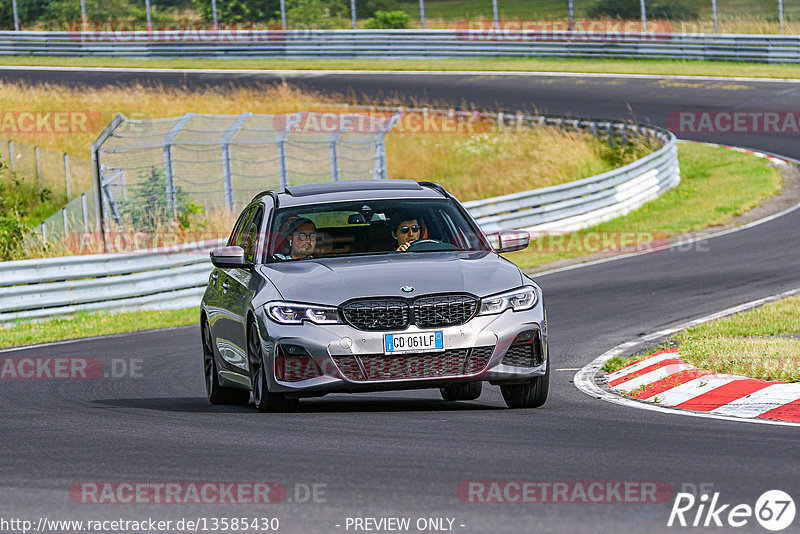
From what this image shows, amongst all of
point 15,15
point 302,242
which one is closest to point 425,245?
point 302,242

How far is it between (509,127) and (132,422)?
26.7 meters

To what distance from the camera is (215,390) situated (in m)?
10.5

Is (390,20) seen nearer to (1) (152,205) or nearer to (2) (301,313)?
(1) (152,205)

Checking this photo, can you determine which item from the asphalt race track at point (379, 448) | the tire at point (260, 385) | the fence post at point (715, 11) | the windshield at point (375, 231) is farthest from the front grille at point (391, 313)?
the fence post at point (715, 11)

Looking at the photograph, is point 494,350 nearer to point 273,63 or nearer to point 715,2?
point 715,2

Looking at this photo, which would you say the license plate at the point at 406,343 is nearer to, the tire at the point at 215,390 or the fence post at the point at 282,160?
the tire at the point at 215,390

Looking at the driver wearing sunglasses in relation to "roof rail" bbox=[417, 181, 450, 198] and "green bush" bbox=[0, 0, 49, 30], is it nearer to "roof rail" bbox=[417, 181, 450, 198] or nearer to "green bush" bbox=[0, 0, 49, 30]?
"roof rail" bbox=[417, 181, 450, 198]

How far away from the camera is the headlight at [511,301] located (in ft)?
28.4

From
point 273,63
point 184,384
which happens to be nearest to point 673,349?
point 184,384

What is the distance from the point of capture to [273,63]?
163 ft

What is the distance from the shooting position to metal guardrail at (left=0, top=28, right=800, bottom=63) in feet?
140

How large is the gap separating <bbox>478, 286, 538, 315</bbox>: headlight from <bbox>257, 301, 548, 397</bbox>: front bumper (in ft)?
0.14
